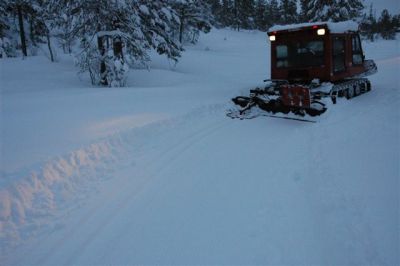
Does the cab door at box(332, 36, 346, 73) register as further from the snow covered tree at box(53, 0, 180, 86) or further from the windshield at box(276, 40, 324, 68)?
the snow covered tree at box(53, 0, 180, 86)

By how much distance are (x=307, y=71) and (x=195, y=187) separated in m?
7.81

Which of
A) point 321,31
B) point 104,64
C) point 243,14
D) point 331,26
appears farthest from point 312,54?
point 243,14

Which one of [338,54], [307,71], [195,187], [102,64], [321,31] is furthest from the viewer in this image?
[102,64]

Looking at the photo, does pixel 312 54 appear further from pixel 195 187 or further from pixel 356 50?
pixel 195 187

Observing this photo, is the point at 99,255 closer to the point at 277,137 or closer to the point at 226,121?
the point at 277,137

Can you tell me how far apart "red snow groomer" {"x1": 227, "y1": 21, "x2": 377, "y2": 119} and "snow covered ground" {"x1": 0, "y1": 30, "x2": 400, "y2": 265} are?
633 millimetres

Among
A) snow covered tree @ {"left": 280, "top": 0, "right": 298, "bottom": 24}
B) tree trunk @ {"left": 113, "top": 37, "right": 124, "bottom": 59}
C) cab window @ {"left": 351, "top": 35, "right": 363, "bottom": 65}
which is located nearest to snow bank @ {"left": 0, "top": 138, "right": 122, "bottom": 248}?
tree trunk @ {"left": 113, "top": 37, "right": 124, "bottom": 59}

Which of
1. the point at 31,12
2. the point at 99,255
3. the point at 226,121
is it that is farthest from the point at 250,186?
the point at 31,12

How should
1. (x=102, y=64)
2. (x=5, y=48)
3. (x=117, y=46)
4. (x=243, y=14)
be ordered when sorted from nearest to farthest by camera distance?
(x=102, y=64), (x=117, y=46), (x=5, y=48), (x=243, y=14)

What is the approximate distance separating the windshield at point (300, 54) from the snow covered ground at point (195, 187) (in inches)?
75.6

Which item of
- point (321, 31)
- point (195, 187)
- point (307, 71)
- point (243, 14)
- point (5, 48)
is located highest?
point (243, 14)

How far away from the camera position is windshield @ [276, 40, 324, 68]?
460 inches

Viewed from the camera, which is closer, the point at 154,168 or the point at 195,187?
the point at 195,187

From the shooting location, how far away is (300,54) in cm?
1205
